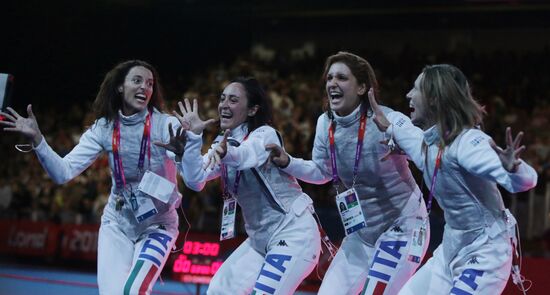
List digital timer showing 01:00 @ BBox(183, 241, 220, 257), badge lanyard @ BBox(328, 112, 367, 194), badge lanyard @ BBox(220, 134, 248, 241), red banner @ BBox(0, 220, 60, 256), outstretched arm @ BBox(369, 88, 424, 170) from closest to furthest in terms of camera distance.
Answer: outstretched arm @ BBox(369, 88, 424, 170), badge lanyard @ BBox(328, 112, 367, 194), badge lanyard @ BBox(220, 134, 248, 241), digital timer showing 01:00 @ BBox(183, 241, 220, 257), red banner @ BBox(0, 220, 60, 256)

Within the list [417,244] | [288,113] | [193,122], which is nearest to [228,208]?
[193,122]

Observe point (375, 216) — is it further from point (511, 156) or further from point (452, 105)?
point (511, 156)

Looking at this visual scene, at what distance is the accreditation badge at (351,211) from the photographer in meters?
5.54

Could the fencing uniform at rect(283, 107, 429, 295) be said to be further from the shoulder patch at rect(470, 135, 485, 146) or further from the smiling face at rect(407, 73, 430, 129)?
the shoulder patch at rect(470, 135, 485, 146)

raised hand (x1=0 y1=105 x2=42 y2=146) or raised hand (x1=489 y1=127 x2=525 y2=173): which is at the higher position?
raised hand (x1=489 y1=127 x2=525 y2=173)

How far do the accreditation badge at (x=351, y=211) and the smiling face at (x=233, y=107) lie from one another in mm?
961

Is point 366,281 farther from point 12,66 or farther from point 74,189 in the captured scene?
point 12,66

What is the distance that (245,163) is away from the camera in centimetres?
559

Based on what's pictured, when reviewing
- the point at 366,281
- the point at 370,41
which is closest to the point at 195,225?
the point at 366,281

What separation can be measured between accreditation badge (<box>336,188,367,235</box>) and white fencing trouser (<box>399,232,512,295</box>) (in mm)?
761

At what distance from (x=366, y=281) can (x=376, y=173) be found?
71 cm

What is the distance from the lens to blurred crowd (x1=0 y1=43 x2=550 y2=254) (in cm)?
1269

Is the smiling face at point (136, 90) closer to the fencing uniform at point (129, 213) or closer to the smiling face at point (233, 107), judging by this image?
the fencing uniform at point (129, 213)

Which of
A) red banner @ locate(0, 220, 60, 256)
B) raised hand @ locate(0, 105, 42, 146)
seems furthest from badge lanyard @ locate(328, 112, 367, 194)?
red banner @ locate(0, 220, 60, 256)
